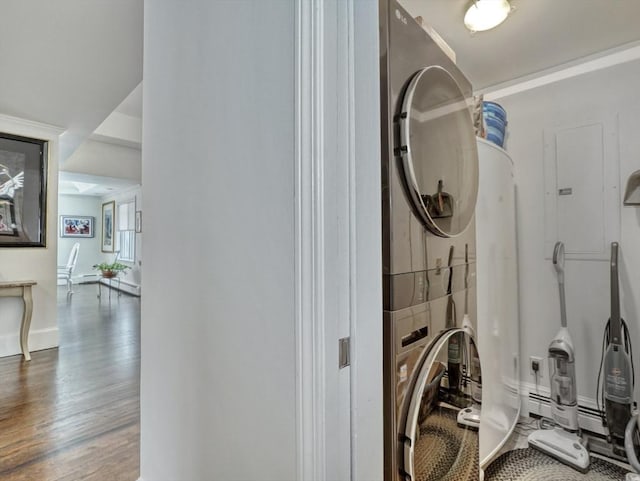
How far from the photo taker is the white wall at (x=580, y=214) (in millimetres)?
1951

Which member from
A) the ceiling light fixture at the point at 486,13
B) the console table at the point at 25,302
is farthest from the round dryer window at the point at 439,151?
the console table at the point at 25,302

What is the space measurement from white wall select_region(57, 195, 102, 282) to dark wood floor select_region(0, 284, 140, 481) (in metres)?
5.85

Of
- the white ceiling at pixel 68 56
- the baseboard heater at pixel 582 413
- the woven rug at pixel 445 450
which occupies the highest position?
the white ceiling at pixel 68 56

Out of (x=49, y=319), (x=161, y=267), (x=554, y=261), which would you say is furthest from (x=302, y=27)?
(x=49, y=319)

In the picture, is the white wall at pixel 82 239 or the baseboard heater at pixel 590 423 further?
the white wall at pixel 82 239

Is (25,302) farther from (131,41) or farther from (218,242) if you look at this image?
(218,242)

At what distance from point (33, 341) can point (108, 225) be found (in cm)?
600

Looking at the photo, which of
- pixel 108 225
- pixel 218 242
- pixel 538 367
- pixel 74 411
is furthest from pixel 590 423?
pixel 108 225

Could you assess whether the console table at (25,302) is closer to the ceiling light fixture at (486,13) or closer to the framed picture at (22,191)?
the framed picture at (22,191)

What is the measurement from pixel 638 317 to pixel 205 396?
2361 mm

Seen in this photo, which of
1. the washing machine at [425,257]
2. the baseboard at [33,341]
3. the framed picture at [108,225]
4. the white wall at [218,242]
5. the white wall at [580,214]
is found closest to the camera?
the white wall at [218,242]

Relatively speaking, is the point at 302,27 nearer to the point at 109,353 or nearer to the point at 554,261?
the point at 554,261

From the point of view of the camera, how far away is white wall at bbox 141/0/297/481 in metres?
0.68

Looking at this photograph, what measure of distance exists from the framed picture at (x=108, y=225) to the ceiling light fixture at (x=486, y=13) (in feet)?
28.5
